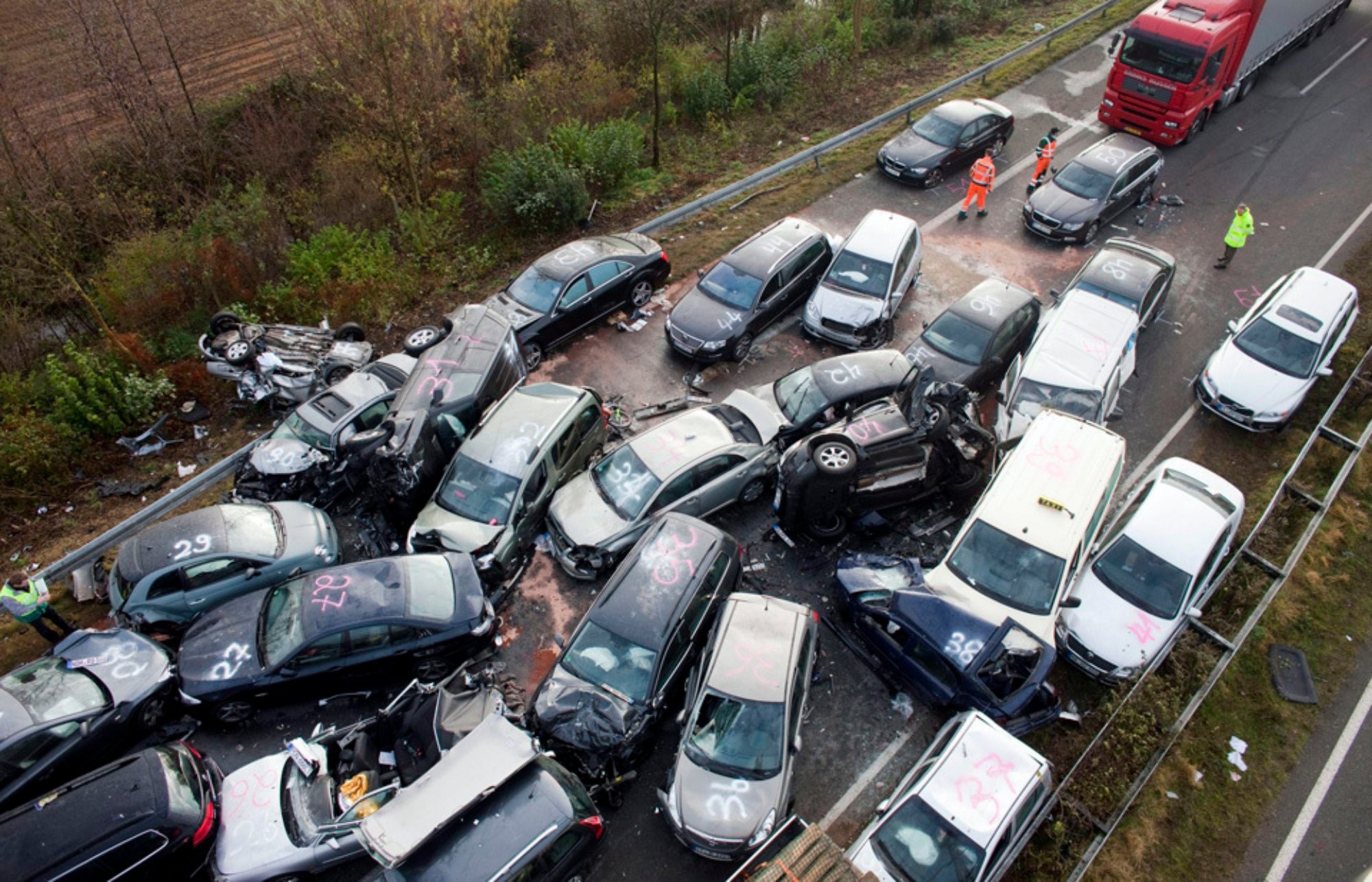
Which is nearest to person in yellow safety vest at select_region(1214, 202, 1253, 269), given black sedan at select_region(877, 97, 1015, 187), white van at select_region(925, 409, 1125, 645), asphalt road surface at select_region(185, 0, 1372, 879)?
asphalt road surface at select_region(185, 0, 1372, 879)

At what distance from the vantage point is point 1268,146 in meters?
17.8

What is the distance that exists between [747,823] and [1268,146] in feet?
64.1

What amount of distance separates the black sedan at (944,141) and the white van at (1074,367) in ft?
19.5

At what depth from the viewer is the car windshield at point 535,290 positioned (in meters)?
13.0

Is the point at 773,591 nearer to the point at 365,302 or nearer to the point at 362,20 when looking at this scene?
the point at 365,302

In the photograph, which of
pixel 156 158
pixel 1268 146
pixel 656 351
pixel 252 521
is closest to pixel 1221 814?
pixel 656 351

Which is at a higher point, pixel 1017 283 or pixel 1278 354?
pixel 1278 354

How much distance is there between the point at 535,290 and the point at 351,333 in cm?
329

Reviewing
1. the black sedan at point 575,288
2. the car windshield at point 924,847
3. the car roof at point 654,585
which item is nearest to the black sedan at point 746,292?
the black sedan at point 575,288

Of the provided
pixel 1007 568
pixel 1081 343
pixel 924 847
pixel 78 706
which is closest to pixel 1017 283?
pixel 1081 343

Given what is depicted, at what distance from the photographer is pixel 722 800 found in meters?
7.55

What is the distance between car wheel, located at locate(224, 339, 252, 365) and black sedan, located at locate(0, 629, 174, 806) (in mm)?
4896

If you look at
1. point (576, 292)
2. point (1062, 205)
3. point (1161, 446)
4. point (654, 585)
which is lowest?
point (1161, 446)

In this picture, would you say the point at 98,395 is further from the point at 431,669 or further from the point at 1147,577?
the point at 1147,577
